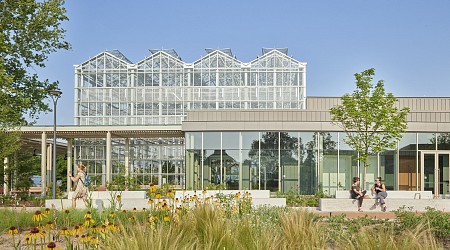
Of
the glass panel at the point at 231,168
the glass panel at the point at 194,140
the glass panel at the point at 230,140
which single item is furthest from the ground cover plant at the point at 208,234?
the glass panel at the point at 194,140

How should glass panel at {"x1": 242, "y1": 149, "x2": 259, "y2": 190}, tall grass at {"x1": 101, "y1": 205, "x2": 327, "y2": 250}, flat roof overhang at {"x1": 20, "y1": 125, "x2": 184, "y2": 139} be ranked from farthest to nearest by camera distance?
flat roof overhang at {"x1": 20, "y1": 125, "x2": 184, "y2": 139}
glass panel at {"x1": 242, "y1": 149, "x2": 259, "y2": 190}
tall grass at {"x1": 101, "y1": 205, "x2": 327, "y2": 250}

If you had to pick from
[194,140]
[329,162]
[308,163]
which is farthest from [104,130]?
[329,162]

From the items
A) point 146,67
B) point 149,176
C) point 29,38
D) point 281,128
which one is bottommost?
point 149,176

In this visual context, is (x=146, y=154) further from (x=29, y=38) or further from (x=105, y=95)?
(x=29, y=38)

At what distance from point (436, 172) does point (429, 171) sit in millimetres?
352

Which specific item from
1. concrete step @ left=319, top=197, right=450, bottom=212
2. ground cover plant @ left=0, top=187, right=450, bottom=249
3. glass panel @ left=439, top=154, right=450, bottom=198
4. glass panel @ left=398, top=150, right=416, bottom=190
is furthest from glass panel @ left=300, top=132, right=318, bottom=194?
ground cover plant @ left=0, top=187, right=450, bottom=249

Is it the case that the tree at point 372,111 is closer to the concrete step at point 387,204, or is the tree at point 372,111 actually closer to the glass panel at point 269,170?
the concrete step at point 387,204

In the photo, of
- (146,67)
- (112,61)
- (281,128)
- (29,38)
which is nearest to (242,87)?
(146,67)

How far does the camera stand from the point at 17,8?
2073 centimetres

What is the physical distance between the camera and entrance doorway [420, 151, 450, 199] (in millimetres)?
26703

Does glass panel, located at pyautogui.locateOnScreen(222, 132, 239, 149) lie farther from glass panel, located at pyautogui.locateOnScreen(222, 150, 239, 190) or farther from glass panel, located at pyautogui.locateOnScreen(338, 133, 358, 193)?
glass panel, located at pyautogui.locateOnScreen(338, 133, 358, 193)

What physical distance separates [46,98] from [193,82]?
30.7 meters

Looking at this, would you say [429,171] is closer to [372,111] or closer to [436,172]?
[436,172]

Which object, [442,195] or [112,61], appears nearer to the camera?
[442,195]
